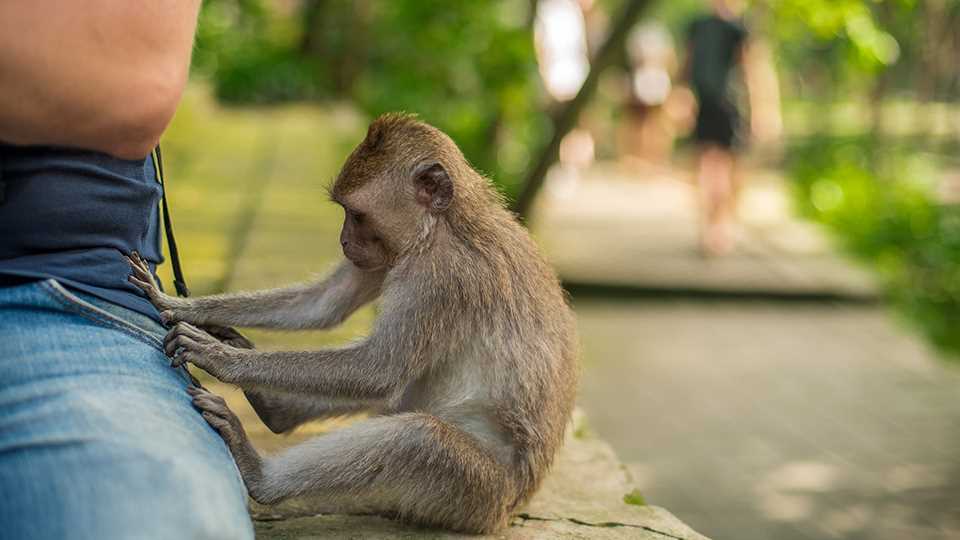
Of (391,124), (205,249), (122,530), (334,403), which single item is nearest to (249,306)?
(334,403)

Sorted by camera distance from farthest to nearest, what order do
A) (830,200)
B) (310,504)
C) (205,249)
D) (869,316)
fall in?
1. (830,200)
2. (869,316)
3. (205,249)
4. (310,504)

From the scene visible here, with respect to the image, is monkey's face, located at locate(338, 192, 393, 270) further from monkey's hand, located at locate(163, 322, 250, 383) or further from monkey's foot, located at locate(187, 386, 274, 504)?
monkey's foot, located at locate(187, 386, 274, 504)

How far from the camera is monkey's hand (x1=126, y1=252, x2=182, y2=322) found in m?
2.35

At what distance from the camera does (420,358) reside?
104 inches

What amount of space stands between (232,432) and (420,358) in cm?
41

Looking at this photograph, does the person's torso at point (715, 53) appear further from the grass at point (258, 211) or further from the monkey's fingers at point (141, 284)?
the monkey's fingers at point (141, 284)

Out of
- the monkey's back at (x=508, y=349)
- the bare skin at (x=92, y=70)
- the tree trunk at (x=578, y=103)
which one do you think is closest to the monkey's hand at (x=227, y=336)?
the monkey's back at (x=508, y=349)

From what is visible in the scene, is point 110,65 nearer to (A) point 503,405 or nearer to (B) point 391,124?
(B) point 391,124

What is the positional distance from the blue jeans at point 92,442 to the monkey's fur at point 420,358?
1.05ft

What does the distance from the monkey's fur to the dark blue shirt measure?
0.50ft

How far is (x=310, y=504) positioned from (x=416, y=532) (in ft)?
1.02

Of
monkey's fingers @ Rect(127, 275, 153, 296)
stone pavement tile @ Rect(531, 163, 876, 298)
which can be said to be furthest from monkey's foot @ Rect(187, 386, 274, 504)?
stone pavement tile @ Rect(531, 163, 876, 298)

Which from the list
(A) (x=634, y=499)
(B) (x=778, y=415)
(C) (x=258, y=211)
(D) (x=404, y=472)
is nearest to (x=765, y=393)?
(B) (x=778, y=415)

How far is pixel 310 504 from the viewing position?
2.83 m
